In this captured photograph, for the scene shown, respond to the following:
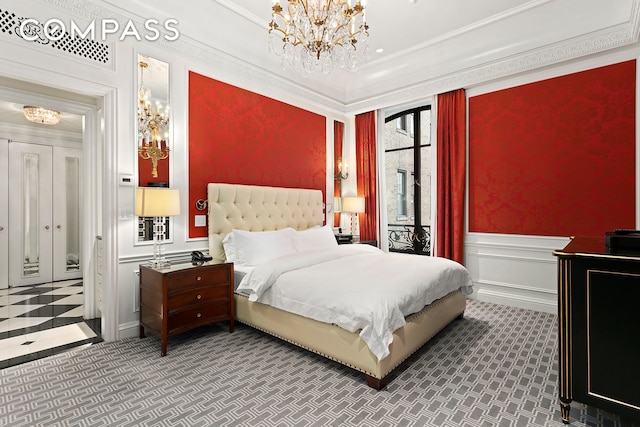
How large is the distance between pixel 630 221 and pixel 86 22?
19.6ft

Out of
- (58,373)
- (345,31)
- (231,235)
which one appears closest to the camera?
(58,373)

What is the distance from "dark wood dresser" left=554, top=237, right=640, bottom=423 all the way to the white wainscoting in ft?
7.85

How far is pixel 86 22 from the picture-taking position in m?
3.05

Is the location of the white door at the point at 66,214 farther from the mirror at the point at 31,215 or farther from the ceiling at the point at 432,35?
the ceiling at the point at 432,35

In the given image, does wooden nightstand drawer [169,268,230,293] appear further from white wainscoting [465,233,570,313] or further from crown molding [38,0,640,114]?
white wainscoting [465,233,570,313]

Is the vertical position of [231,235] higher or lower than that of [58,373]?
higher

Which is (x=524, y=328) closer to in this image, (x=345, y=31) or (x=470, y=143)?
(x=470, y=143)

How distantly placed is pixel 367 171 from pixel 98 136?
4.07 metres

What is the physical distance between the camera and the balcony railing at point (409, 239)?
5539 mm

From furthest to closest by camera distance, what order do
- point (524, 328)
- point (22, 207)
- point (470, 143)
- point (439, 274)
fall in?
point (22, 207) → point (470, 143) → point (524, 328) → point (439, 274)

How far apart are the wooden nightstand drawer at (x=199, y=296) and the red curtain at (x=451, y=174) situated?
3.23 metres

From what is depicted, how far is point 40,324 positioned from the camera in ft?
12.1

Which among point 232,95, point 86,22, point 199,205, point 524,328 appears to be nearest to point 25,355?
point 199,205

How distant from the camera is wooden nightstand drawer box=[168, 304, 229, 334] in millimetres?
2979
